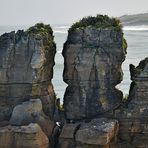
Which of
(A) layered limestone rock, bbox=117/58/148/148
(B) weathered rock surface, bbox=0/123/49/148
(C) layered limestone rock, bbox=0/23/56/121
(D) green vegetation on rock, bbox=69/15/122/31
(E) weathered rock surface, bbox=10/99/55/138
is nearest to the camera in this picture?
(B) weathered rock surface, bbox=0/123/49/148

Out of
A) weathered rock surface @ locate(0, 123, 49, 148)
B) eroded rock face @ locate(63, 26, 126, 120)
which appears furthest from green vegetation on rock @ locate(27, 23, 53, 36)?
weathered rock surface @ locate(0, 123, 49, 148)

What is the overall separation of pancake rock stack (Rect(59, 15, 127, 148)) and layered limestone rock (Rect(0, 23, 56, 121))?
1.25m

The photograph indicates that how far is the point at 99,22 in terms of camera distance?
979 inches

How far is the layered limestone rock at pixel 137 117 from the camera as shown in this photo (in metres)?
23.6

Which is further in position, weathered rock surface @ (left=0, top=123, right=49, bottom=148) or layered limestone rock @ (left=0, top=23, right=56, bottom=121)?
layered limestone rock @ (left=0, top=23, right=56, bottom=121)

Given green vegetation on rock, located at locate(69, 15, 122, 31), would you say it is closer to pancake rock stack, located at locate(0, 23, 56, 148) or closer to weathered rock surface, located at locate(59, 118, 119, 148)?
pancake rock stack, located at locate(0, 23, 56, 148)

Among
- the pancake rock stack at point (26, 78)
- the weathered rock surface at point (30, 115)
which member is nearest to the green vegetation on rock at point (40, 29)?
the pancake rock stack at point (26, 78)

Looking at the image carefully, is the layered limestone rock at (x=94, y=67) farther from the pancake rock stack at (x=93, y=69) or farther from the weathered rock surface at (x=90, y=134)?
the weathered rock surface at (x=90, y=134)

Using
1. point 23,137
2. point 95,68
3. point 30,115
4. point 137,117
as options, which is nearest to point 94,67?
point 95,68

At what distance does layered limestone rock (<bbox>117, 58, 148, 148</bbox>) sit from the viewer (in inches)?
929

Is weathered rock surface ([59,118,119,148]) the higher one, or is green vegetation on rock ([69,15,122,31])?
green vegetation on rock ([69,15,122,31])

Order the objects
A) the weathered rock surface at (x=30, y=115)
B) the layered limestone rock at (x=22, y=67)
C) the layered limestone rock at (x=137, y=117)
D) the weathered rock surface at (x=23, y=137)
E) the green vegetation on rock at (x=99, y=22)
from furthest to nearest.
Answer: the green vegetation on rock at (x=99, y=22) → the layered limestone rock at (x=22, y=67) → the weathered rock surface at (x=30, y=115) → the layered limestone rock at (x=137, y=117) → the weathered rock surface at (x=23, y=137)

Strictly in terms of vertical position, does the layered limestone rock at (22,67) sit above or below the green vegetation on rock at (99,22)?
below

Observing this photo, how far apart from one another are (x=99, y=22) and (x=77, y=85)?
3.16 meters
